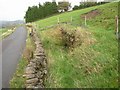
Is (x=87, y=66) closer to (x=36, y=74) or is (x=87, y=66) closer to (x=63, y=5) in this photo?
(x=36, y=74)

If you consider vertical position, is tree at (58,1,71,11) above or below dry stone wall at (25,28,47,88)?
above

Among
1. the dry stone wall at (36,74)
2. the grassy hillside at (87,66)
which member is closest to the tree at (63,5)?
the grassy hillside at (87,66)

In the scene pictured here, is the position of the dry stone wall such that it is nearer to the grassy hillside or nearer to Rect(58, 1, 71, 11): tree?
the grassy hillside

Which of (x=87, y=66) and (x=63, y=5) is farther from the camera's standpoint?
(x=63, y=5)

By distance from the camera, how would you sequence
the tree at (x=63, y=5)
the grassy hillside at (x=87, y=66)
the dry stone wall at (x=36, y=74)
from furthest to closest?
the tree at (x=63, y=5)
the grassy hillside at (x=87, y=66)
the dry stone wall at (x=36, y=74)

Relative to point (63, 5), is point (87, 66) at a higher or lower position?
lower

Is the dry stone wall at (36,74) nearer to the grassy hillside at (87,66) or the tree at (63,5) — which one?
the grassy hillside at (87,66)

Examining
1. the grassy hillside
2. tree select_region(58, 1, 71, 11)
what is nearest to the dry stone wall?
the grassy hillside

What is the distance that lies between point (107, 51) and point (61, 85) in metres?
3.73

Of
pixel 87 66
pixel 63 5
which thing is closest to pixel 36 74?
pixel 87 66

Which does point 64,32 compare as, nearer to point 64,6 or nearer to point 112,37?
point 112,37

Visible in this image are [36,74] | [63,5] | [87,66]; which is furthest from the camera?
[63,5]

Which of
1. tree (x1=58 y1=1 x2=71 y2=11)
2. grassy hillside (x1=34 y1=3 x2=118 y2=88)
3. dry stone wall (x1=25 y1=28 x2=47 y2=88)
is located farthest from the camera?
tree (x1=58 y1=1 x2=71 y2=11)

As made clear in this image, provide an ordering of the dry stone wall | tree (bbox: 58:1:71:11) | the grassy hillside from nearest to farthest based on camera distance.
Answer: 1. the dry stone wall
2. the grassy hillside
3. tree (bbox: 58:1:71:11)
